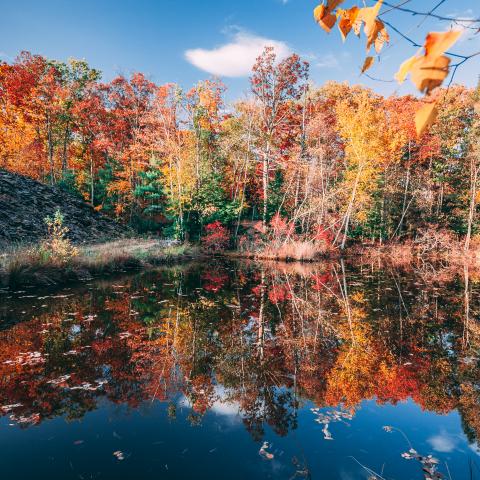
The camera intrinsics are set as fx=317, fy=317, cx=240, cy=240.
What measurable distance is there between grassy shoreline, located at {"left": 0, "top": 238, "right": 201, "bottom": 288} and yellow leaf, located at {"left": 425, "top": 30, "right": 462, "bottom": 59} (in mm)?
12925

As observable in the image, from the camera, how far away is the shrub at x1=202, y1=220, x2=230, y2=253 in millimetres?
22984

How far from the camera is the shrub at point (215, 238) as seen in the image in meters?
23.0

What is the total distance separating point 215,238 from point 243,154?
847 cm

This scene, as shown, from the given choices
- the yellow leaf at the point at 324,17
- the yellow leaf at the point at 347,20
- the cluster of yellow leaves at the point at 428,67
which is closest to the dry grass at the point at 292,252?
the yellow leaf at the point at 347,20

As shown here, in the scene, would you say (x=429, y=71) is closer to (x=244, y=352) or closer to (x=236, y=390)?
(x=236, y=390)

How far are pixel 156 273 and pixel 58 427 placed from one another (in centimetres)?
1149

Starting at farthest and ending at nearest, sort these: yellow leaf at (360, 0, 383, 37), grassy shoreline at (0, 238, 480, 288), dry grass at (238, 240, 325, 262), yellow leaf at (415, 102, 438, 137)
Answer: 1. dry grass at (238, 240, 325, 262)
2. grassy shoreline at (0, 238, 480, 288)
3. yellow leaf at (360, 0, 383, 37)
4. yellow leaf at (415, 102, 438, 137)

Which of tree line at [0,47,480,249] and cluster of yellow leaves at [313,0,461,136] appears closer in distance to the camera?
cluster of yellow leaves at [313,0,461,136]

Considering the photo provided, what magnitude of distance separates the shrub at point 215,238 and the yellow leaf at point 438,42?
22.0 meters

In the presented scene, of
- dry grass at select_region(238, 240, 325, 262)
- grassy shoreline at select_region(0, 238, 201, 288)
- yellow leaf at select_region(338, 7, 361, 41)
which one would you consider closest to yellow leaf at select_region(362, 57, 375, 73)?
yellow leaf at select_region(338, 7, 361, 41)

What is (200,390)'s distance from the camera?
4.82m

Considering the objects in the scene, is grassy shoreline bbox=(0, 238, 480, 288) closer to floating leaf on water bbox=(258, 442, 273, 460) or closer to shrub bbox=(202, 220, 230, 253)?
shrub bbox=(202, 220, 230, 253)

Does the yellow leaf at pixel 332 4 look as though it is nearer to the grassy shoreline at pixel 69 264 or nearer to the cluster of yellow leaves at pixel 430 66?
the cluster of yellow leaves at pixel 430 66

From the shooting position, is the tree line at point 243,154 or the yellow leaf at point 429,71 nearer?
the yellow leaf at point 429,71
